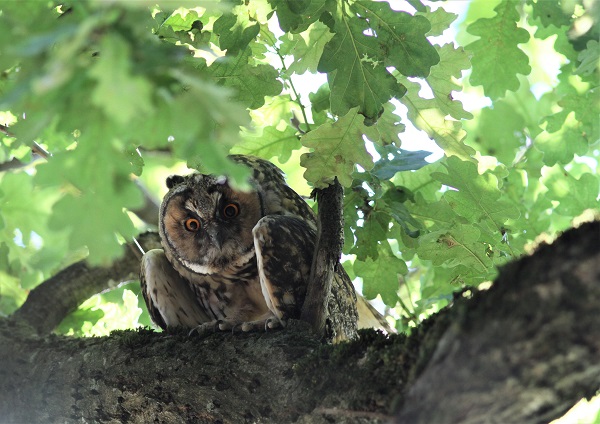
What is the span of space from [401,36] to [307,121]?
3.85 feet

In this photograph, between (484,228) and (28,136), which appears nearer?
(28,136)

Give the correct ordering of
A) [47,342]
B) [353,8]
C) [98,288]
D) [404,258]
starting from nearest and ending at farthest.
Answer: [353,8] < [47,342] < [404,258] < [98,288]

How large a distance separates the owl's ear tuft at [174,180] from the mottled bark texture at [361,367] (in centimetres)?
119

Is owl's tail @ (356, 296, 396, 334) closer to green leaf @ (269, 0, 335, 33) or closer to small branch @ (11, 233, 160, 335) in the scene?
small branch @ (11, 233, 160, 335)

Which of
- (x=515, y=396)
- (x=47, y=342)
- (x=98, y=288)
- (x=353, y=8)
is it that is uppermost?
(x=98, y=288)

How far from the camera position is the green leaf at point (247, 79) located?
3162 millimetres

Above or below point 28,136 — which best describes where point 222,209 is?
above

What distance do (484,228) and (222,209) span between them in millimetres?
1523

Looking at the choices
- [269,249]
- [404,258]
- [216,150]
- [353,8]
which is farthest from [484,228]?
[216,150]

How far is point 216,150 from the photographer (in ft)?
4.61

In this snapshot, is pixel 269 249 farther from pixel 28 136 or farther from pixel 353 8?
pixel 28 136

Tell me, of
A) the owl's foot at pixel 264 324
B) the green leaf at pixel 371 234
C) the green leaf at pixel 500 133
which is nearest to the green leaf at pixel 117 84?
the owl's foot at pixel 264 324

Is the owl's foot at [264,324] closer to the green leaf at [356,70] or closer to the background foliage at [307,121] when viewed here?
the background foliage at [307,121]

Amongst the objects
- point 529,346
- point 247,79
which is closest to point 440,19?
point 247,79
